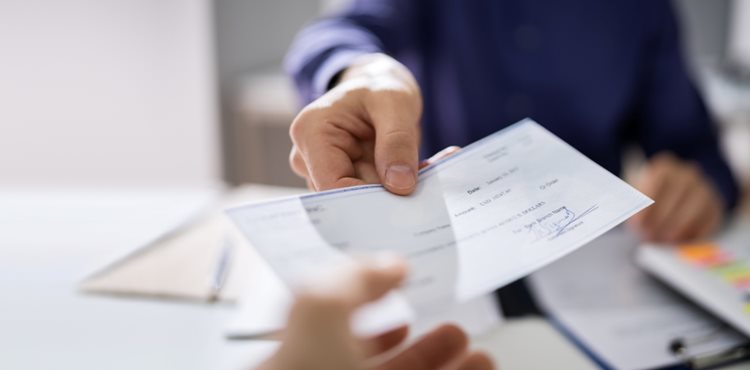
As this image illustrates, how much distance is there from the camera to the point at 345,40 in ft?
2.30

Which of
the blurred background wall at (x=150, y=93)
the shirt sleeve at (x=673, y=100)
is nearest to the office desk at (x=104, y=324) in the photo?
the shirt sleeve at (x=673, y=100)

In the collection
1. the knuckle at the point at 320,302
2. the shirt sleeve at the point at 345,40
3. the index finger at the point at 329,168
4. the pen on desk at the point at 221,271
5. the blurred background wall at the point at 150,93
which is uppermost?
the knuckle at the point at 320,302

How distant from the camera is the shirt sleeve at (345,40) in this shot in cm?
64

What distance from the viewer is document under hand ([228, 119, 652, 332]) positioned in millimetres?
326

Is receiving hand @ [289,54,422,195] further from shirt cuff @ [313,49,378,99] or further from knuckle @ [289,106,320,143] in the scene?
shirt cuff @ [313,49,378,99]

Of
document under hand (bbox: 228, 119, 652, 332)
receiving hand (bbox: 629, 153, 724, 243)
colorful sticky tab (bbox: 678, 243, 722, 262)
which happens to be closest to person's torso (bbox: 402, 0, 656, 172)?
receiving hand (bbox: 629, 153, 724, 243)

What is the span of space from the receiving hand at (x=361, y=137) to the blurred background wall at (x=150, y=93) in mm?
1049

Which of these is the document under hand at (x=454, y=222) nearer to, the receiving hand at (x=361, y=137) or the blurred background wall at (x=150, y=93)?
the receiving hand at (x=361, y=137)

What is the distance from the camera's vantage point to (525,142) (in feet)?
1.43

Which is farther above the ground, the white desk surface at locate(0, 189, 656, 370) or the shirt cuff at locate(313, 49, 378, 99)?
the shirt cuff at locate(313, 49, 378, 99)

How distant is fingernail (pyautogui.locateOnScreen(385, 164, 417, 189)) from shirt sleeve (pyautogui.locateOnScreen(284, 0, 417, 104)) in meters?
0.22

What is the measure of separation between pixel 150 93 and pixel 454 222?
1487 millimetres

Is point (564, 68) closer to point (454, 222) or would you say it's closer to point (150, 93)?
point (454, 222)
